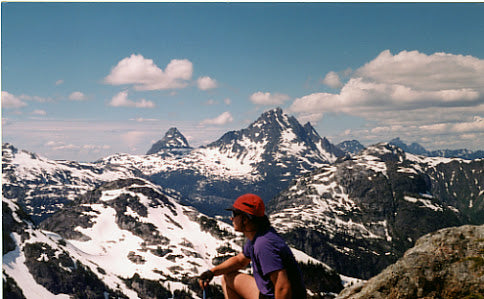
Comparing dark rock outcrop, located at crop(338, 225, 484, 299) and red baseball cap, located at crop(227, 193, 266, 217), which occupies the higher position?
red baseball cap, located at crop(227, 193, 266, 217)

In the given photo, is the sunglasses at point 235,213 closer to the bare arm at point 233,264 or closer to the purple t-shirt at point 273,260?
the purple t-shirt at point 273,260

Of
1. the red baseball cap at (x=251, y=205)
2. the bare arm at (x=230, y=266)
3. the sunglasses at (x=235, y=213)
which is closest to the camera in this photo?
the red baseball cap at (x=251, y=205)

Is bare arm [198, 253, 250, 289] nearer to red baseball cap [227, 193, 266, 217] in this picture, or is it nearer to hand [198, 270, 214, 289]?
hand [198, 270, 214, 289]

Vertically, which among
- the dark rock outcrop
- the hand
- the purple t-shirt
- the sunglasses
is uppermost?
the sunglasses

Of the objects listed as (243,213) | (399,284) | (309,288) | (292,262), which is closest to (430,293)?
(399,284)

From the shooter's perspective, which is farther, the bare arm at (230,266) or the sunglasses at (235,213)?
the bare arm at (230,266)

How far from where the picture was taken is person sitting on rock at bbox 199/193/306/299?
7.76m

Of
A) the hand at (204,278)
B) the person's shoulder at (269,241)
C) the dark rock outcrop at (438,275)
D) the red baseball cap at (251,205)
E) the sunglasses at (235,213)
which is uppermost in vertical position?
the red baseball cap at (251,205)

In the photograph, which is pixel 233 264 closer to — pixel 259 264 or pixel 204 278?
pixel 204 278

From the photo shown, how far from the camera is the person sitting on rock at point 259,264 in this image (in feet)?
25.5

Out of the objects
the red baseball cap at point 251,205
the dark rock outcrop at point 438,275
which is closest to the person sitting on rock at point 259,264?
the red baseball cap at point 251,205

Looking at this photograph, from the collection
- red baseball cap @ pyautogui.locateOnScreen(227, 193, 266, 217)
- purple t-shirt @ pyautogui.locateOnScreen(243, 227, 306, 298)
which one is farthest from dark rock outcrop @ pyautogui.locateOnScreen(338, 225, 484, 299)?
red baseball cap @ pyautogui.locateOnScreen(227, 193, 266, 217)

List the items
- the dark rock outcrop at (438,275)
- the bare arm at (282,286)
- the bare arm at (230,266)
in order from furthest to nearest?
the dark rock outcrop at (438,275), the bare arm at (230,266), the bare arm at (282,286)

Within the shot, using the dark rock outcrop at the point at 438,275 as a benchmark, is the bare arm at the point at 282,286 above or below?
above
